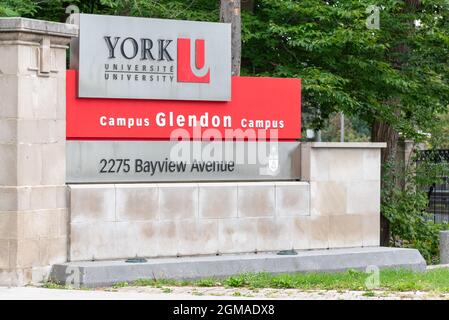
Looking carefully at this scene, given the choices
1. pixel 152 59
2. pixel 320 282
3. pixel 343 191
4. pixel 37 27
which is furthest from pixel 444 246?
pixel 37 27

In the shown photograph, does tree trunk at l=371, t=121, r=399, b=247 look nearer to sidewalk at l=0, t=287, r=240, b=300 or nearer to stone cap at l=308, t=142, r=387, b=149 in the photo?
stone cap at l=308, t=142, r=387, b=149

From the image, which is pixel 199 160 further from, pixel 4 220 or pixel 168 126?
pixel 4 220

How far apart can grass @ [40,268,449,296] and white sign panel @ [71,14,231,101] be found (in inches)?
120

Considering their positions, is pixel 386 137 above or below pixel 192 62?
below

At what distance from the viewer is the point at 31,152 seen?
1504 centimetres

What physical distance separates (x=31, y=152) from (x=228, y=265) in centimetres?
350

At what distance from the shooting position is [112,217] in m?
15.7

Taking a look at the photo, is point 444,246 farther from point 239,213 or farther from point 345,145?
point 239,213

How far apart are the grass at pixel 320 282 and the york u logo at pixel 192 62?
3315 mm

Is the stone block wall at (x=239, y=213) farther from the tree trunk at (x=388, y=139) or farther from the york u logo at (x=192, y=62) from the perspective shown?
the tree trunk at (x=388, y=139)

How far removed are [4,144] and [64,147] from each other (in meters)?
0.96

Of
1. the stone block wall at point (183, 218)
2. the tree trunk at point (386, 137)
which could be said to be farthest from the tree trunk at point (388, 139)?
the stone block wall at point (183, 218)

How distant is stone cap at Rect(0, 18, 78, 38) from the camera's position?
48.8 feet
